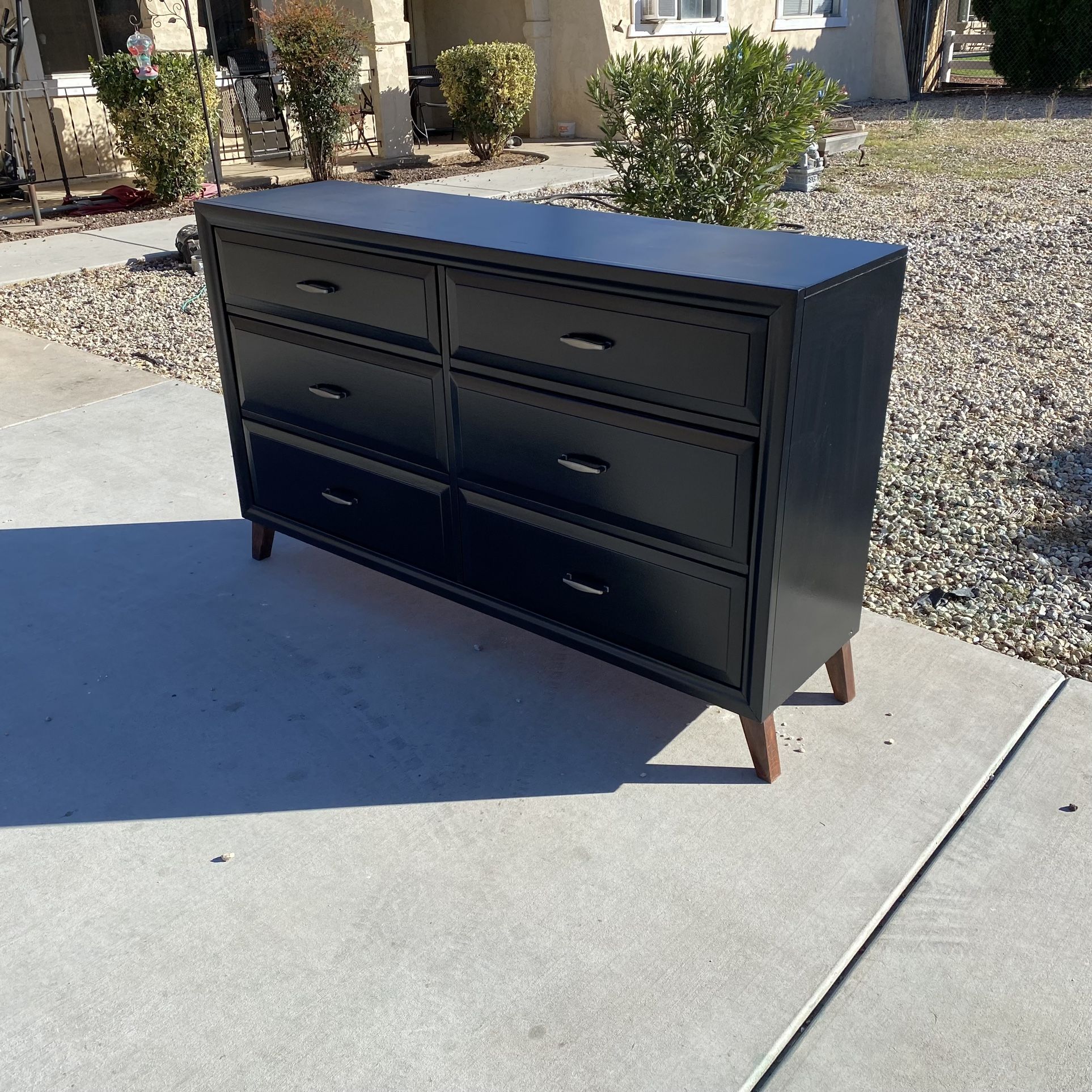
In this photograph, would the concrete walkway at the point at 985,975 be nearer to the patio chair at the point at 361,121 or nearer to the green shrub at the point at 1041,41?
the patio chair at the point at 361,121

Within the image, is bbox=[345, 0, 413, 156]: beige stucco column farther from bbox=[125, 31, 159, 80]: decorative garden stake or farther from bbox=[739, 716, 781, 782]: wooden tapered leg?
bbox=[739, 716, 781, 782]: wooden tapered leg

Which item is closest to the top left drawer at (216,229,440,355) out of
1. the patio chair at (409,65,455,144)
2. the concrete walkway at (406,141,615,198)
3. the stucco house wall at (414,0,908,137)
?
the concrete walkway at (406,141,615,198)

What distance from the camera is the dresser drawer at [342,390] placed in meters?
2.94

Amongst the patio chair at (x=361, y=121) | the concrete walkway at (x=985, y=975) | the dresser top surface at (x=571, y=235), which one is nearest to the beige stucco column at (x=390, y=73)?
the patio chair at (x=361, y=121)

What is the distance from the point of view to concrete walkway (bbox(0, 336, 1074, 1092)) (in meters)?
1.99

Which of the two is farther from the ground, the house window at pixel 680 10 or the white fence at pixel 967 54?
the house window at pixel 680 10

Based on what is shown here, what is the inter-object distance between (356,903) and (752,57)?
15.7 feet

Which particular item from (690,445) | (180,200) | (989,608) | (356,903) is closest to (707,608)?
(690,445)

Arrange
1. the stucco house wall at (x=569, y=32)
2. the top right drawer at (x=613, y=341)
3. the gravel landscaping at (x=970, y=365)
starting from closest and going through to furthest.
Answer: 1. the top right drawer at (x=613, y=341)
2. the gravel landscaping at (x=970, y=365)
3. the stucco house wall at (x=569, y=32)

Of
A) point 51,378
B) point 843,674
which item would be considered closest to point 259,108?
point 51,378

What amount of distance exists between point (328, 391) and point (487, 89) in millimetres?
9032

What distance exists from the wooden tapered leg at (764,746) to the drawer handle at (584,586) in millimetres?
461

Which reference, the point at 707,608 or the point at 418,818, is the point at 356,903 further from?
the point at 707,608

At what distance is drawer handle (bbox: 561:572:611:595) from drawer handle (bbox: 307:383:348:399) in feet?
2.91
